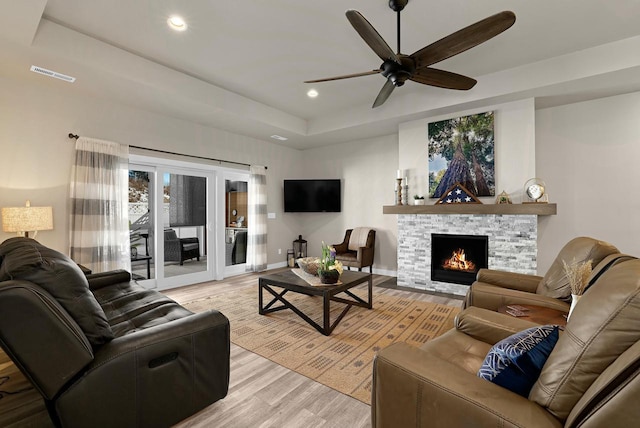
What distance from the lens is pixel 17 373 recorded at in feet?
5.03

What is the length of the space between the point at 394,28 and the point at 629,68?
2639mm

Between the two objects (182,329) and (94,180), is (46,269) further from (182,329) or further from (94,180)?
(94,180)

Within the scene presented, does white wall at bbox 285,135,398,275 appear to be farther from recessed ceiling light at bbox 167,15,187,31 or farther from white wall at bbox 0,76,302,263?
recessed ceiling light at bbox 167,15,187,31

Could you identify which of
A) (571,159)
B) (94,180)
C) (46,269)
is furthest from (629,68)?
(94,180)

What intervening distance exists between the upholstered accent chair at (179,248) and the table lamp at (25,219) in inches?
66.7

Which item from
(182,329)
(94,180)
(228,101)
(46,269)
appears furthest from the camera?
(228,101)

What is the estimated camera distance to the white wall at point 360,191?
563cm

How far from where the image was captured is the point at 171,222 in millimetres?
4805

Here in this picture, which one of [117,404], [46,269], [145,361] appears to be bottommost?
[117,404]

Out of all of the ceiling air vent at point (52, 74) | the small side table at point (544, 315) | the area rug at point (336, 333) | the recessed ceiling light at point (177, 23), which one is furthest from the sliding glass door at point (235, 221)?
the small side table at point (544, 315)

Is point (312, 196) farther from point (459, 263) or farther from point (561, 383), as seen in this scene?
point (561, 383)

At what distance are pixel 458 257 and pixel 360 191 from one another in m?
2.33

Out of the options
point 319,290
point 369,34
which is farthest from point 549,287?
point 369,34

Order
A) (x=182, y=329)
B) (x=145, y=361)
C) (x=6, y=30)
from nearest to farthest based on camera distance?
1. (x=145, y=361)
2. (x=182, y=329)
3. (x=6, y=30)
